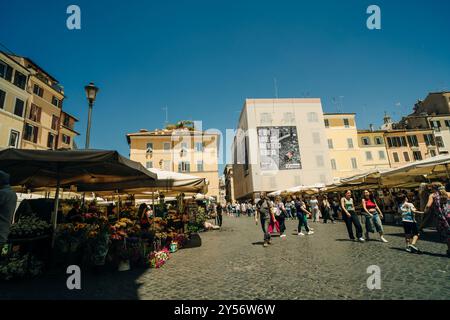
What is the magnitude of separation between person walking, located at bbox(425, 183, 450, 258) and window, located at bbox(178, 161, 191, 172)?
34.6 meters

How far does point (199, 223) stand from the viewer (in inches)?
557

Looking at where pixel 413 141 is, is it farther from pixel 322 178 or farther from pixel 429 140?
pixel 322 178

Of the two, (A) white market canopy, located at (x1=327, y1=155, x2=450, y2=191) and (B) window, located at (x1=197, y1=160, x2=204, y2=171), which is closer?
(A) white market canopy, located at (x1=327, y1=155, x2=450, y2=191)

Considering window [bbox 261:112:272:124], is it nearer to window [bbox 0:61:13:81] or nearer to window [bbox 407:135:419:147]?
window [bbox 407:135:419:147]

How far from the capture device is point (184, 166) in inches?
1516

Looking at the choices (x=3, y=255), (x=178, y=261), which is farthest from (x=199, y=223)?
(x=3, y=255)

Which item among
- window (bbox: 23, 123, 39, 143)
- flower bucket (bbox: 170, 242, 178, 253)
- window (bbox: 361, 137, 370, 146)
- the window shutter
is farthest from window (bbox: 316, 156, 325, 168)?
the window shutter

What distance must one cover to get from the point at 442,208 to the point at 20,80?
109ft

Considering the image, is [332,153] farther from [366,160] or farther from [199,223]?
[199,223]

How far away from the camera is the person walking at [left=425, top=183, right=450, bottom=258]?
523 centimetres

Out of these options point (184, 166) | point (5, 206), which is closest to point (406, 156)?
point (184, 166)

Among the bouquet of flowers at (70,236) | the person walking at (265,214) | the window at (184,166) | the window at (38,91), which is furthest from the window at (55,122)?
the person walking at (265,214)

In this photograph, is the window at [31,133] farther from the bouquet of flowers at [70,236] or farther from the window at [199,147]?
the bouquet of flowers at [70,236]
